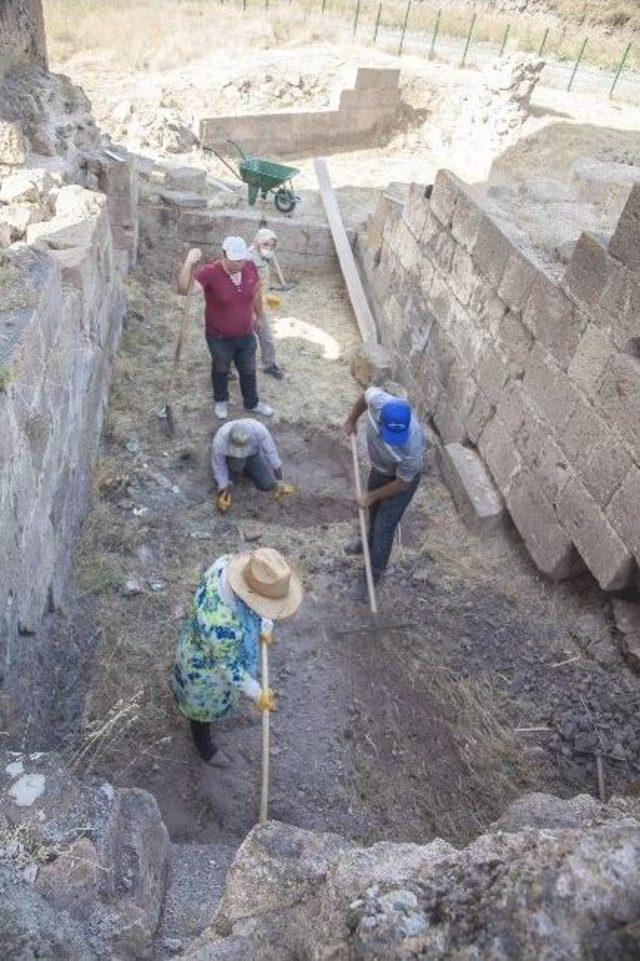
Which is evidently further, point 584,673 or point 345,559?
point 345,559

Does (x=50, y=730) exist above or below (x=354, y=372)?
above

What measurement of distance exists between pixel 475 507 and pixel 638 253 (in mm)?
2327

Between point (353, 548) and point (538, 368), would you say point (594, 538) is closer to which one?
point (538, 368)

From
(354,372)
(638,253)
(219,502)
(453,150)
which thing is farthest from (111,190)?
(453,150)

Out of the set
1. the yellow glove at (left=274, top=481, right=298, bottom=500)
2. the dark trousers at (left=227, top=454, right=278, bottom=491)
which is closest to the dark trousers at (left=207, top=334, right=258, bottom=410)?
the dark trousers at (left=227, top=454, right=278, bottom=491)

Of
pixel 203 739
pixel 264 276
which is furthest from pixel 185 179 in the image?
pixel 203 739

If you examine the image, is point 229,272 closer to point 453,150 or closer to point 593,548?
point 593,548

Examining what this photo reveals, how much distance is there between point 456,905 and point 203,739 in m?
2.84

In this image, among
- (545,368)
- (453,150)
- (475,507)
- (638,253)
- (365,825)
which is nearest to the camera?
(365,825)

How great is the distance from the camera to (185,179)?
10586 millimetres

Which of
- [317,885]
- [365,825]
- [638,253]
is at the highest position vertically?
[638,253]

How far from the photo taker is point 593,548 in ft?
15.7

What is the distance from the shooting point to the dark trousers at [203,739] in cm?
391

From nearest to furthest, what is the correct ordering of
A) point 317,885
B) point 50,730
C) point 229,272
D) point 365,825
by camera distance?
point 317,885, point 50,730, point 365,825, point 229,272
